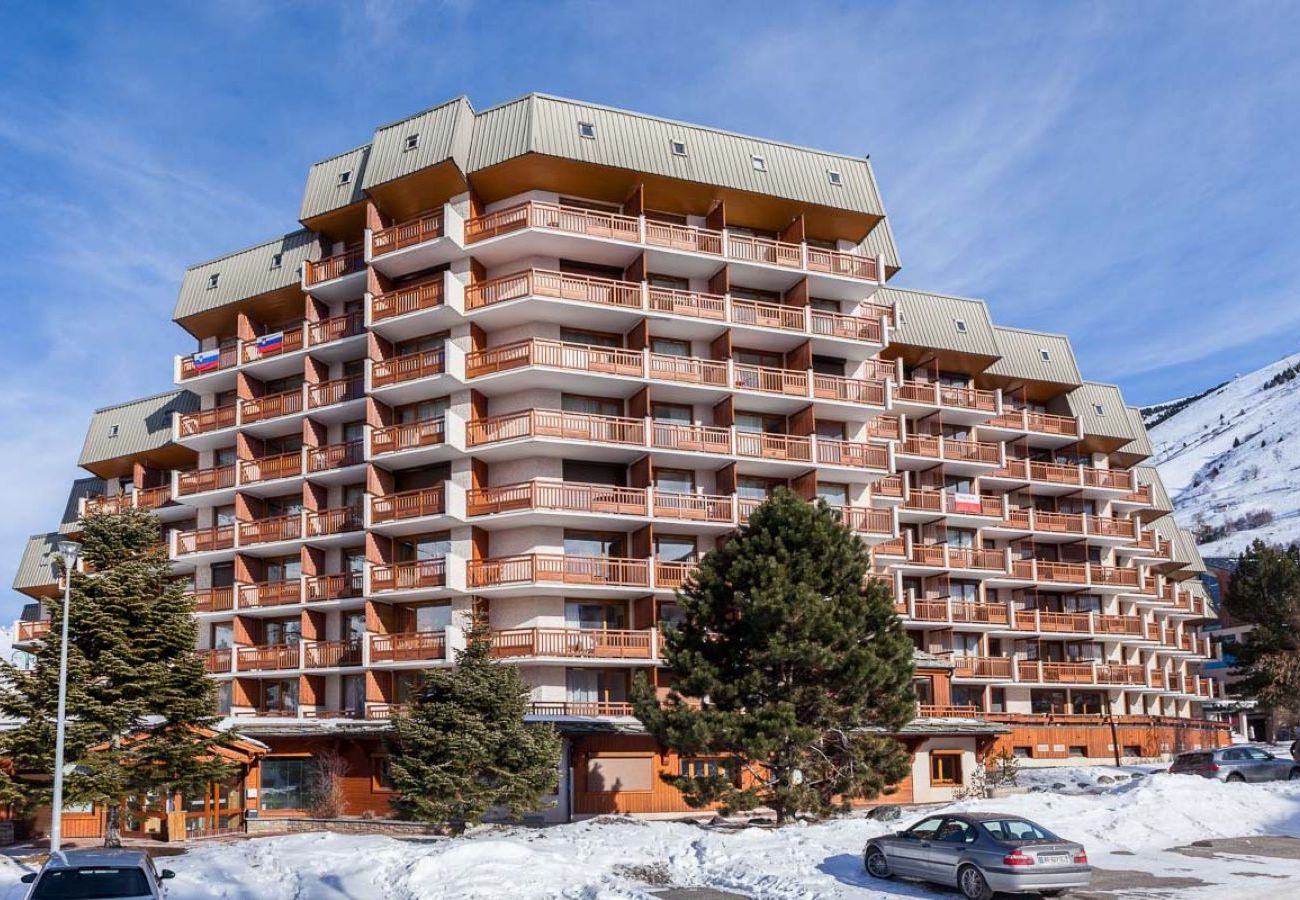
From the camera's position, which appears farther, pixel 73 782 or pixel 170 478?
pixel 170 478

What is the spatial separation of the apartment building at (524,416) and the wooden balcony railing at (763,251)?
17cm

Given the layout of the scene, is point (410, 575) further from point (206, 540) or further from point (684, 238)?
point (684, 238)

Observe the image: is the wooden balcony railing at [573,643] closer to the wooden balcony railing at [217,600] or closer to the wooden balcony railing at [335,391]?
the wooden balcony railing at [335,391]

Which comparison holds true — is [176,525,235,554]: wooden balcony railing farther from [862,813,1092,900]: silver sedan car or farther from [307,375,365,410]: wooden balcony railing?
[862,813,1092,900]: silver sedan car

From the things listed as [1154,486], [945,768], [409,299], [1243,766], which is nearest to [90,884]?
[409,299]

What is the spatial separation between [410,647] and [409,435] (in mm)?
7994

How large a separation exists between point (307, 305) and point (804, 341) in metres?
20.9

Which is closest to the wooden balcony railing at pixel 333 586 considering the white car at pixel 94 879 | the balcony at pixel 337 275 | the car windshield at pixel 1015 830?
the balcony at pixel 337 275

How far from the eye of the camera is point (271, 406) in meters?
53.2

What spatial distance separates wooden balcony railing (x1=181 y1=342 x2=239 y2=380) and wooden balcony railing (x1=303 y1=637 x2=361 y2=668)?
45.1 feet

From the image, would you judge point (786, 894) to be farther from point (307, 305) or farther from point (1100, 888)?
point (307, 305)

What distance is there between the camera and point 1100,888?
2403cm

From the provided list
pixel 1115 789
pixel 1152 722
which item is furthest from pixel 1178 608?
pixel 1115 789

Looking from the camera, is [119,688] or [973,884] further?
[119,688]
